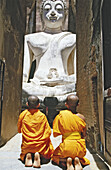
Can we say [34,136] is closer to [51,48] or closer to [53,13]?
[51,48]

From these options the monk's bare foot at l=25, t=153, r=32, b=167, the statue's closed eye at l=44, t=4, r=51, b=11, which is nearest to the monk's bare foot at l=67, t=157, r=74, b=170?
the monk's bare foot at l=25, t=153, r=32, b=167

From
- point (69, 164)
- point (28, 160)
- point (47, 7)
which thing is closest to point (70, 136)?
point (69, 164)

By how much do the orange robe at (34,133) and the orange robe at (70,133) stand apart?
248 mm

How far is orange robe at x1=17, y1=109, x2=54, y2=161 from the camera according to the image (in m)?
2.31

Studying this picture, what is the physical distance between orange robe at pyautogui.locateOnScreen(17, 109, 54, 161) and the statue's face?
7.48 meters

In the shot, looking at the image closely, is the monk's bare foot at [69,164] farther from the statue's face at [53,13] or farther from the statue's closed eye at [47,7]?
the statue's closed eye at [47,7]

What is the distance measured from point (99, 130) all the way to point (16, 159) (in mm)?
1521

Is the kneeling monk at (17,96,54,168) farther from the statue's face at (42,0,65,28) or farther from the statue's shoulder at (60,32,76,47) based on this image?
the statue's face at (42,0,65,28)

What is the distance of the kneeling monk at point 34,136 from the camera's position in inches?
90.2

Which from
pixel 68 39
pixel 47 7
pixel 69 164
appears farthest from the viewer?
pixel 47 7

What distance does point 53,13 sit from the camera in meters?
8.80

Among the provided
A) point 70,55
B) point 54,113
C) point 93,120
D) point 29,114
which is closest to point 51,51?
point 70,55

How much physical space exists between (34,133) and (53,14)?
25.3 ft

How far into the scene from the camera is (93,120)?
138 inches
